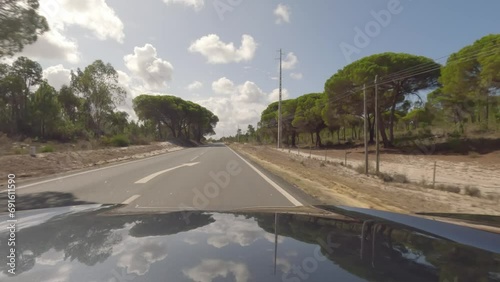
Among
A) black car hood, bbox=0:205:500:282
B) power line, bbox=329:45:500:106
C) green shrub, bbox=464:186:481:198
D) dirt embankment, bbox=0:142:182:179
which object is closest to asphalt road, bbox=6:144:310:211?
black car hood, bbox=0:205:500:282

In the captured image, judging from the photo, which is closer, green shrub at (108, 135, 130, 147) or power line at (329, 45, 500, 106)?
power line at (329, 45, 500, 106)

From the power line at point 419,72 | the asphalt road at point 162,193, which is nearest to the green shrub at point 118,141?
the asphalt road at point 162,193

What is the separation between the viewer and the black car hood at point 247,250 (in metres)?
2.34

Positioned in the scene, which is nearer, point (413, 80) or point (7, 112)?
point (413, 80)

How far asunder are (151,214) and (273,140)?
4357 inches

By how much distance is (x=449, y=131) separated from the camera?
159ft

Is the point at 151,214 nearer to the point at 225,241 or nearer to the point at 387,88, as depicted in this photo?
the point at 225,241

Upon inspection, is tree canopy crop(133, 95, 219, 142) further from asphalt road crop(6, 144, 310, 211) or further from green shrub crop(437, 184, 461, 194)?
green shrub crop(437, 184, 461, 194)

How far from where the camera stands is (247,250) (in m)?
2.89

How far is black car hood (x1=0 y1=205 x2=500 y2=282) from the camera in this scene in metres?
2.34

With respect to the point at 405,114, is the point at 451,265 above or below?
below

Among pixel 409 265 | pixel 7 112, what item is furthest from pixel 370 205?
Answer: pixel 7 112

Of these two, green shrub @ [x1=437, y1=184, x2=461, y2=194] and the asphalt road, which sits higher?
the asphalt road

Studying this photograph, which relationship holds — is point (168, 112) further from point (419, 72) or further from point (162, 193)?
point (162, 193)
